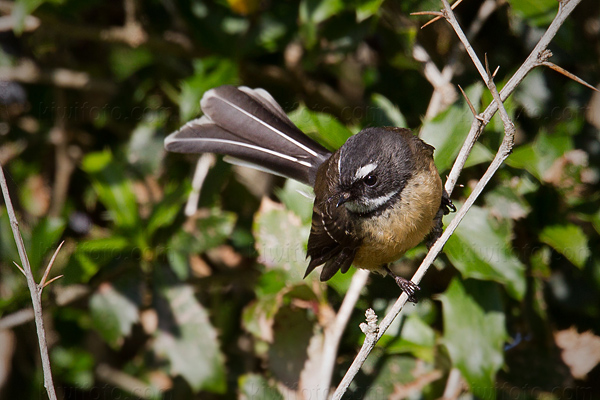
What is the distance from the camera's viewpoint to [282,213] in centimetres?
321

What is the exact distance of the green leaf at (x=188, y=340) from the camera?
334 cm

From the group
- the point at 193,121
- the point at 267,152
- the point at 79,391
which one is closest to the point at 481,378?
the point at 267,152

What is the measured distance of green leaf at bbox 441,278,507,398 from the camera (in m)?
2.75

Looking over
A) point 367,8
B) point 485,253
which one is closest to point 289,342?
point 485,253

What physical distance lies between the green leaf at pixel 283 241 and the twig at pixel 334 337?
29cm

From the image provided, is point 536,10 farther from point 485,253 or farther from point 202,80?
point 202,80

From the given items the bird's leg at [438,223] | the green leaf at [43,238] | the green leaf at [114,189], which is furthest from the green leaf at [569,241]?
the green leaf at [43,238]

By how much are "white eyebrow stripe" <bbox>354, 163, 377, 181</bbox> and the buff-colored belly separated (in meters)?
0.19

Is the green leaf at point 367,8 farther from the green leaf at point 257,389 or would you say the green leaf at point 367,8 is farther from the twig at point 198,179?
the green leaf at point 257,389

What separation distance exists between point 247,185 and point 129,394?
1.60 metres

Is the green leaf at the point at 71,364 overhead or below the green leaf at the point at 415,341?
below

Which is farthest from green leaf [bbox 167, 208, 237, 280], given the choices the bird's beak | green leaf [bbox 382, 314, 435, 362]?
green leaf [bbox 382, 314, 435, 362]

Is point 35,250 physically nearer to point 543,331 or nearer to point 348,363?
point 348,363

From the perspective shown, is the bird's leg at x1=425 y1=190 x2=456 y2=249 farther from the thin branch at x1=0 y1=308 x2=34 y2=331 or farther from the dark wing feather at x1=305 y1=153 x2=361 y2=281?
the thin branch at x1=0 y1=308 x2=34 y2=331
